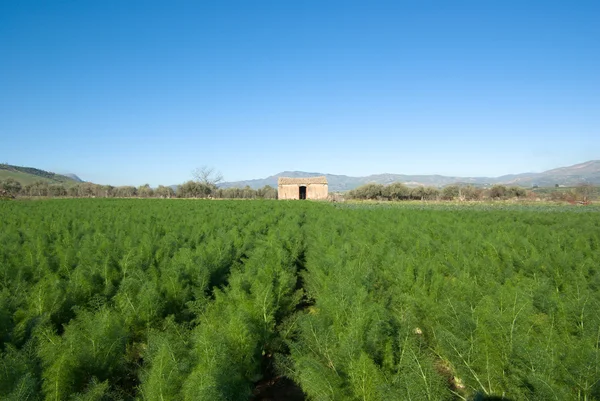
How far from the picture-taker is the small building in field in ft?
198

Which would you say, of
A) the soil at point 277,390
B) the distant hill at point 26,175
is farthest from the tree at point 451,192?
the distant hill at point 26,175

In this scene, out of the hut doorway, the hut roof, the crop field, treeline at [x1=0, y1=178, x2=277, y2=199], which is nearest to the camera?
the crop field

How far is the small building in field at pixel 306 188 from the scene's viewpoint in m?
60.4

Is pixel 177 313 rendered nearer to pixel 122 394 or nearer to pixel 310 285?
pixel 122 394

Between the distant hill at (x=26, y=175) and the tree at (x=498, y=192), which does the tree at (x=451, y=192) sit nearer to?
the tree at (x=498, y=192)

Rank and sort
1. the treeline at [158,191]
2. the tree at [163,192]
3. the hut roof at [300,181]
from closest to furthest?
the hut roof at [300,181], the treeline at [158,191], the tree at [163,192]

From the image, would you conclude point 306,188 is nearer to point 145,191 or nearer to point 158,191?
point 158,191

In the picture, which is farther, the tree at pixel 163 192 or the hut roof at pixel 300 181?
the tree at pixel 163 192

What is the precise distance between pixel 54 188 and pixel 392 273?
85734 millimetres

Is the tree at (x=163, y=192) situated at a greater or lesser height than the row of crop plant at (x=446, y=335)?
greater

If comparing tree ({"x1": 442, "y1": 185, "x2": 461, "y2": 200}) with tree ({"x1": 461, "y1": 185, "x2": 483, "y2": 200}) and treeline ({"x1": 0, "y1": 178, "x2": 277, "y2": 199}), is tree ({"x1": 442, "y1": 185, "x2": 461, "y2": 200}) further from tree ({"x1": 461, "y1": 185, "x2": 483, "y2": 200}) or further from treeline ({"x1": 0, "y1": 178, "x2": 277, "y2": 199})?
treeline ({"x1": 0, "y1": 178, "x2": 277, "y2": 199})

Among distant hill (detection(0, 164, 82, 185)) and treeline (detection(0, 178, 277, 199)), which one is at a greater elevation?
distant hill (detection(0, 164, 82, 185))

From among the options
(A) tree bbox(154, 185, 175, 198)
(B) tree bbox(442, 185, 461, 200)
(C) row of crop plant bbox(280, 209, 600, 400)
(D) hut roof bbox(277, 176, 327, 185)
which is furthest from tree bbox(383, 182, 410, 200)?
(C) row of crop plant bbox(280, 209, 600, 400)

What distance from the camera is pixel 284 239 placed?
1137 centimetres
